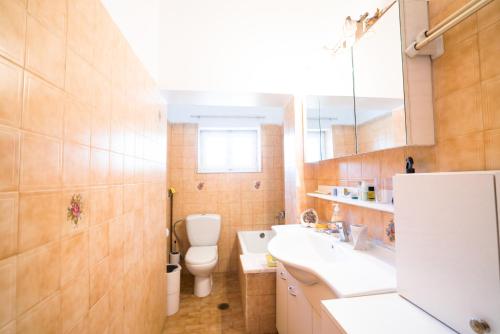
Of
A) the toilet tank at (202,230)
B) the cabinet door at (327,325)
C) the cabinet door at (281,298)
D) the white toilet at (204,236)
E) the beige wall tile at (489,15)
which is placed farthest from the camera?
the toilet tank at (202,230)

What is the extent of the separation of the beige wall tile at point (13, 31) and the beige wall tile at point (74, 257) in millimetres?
519

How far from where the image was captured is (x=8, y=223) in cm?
45

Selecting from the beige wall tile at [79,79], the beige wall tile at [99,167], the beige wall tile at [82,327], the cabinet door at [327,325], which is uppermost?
the beige wall tile at [79,79]

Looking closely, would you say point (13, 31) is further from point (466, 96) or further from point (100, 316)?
point (466, 96)

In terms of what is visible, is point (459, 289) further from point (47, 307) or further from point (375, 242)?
point (47, 307)

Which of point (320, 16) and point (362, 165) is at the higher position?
point (320, 16)

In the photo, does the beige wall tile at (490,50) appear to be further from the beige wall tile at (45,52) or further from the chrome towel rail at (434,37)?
the beige wall tile at (45,52)

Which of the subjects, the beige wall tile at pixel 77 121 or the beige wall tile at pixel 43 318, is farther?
the beige wall tile at pixel 77 121

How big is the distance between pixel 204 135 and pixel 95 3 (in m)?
2.31

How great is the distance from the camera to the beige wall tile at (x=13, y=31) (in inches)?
17.6

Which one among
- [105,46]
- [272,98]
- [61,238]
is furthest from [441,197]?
[272,98]

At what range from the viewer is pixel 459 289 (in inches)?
21.6

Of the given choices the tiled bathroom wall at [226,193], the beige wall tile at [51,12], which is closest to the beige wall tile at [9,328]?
the beige wall tile at [51,12]

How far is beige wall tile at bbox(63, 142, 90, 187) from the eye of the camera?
633mm
